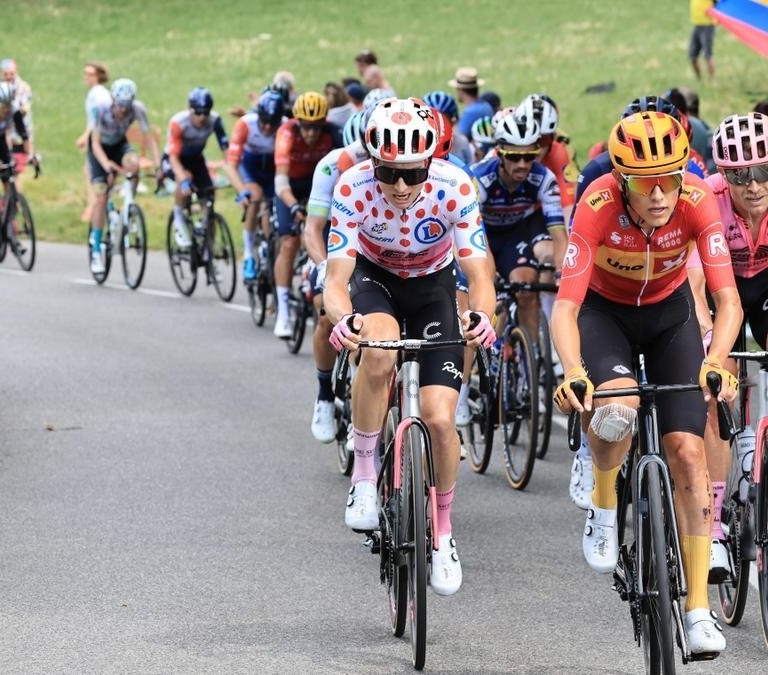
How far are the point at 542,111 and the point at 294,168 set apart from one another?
424 cm

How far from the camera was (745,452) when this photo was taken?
7188mm

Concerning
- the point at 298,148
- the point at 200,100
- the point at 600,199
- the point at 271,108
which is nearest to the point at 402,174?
the point at 600,199

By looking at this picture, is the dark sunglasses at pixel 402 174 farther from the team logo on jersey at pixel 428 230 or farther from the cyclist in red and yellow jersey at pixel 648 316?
the cyclist in red and yellow jersey at pixel 648 316

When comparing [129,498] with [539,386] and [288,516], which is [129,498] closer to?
[288,516]

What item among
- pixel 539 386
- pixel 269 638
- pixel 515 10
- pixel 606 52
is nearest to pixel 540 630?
pixel 269 638

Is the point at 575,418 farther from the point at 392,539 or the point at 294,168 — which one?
the point at 294,168

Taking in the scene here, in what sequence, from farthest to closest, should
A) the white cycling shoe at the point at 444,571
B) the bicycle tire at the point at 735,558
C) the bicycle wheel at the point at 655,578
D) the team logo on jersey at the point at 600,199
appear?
the bicycle tire at the point at 735,558 → the white cycling shoe at the point at 444,571 → the team logo on jersey at the point at 600,199 → the bicycle wheel at the point at 655,578

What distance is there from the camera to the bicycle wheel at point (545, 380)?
958 centimetres

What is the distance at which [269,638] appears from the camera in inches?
264

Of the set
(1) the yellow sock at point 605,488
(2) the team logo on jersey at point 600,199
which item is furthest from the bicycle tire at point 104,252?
(1) the yellow sock at point 605,488

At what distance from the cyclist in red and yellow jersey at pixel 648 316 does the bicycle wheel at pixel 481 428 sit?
311 centimetres

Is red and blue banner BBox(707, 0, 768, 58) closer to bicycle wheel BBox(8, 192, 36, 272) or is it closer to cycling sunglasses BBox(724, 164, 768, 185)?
cycling sunglasses BBox(724, 164, 768, 185)

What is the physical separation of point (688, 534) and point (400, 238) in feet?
6.42

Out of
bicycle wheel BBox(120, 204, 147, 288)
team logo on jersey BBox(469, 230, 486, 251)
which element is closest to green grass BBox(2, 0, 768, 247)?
bicycle wheel BBox(120, 204, 147, 288)
